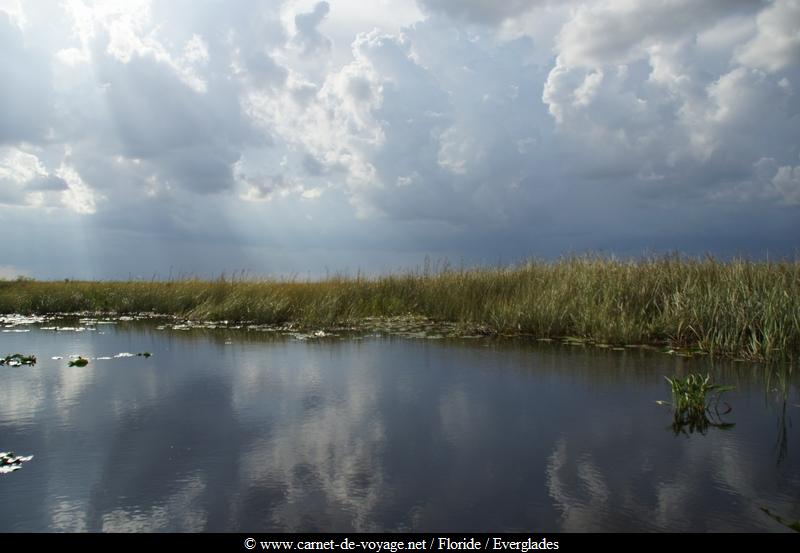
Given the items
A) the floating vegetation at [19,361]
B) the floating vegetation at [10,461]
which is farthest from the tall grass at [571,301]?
the floating vegetation at [10,461]

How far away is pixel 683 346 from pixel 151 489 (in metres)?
7.09

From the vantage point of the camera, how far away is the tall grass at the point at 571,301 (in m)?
7.60

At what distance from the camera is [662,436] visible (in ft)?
13.4

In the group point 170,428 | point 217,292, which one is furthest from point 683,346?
point 217,292

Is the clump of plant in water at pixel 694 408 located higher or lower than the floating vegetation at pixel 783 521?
higher

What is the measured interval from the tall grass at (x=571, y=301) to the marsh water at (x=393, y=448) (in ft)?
4.12

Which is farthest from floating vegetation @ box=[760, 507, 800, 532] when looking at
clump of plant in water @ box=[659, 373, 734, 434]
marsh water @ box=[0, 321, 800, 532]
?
clump of plant in water @ box=[659, 373, 734, 434]

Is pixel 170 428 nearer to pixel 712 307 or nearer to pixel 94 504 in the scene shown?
pixel 94 504

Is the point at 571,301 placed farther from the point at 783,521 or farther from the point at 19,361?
the point at 19,361

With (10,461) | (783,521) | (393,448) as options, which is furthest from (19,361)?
(783,521)

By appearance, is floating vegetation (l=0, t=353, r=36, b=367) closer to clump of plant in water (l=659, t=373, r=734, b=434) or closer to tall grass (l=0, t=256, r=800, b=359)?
tall grass (l=0, t=256, r=800, b=359)

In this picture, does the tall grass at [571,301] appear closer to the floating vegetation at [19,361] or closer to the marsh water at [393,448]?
the marsh water at [393,448]

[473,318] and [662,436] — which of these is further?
[473,318]
